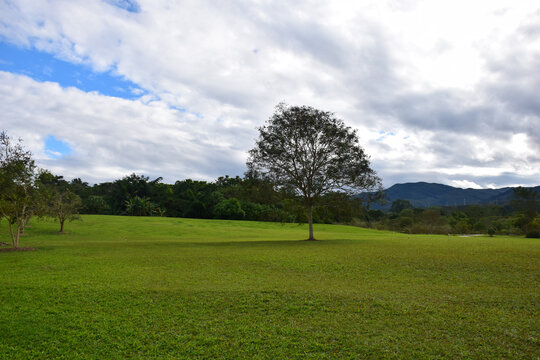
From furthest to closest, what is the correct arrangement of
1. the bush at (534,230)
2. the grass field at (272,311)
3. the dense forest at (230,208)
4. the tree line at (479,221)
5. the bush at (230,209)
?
the bush at (230,209), the dense forest at (230,208), the tree line at (479,221), the bush at (534,230), the grass field at (272,311)

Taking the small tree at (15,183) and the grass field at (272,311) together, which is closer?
the grass field at (272,311)

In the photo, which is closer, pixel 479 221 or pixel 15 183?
pixel 15 183

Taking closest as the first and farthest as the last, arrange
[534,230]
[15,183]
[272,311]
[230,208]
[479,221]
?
[272,311] → [15,183] → [534,230] → [479,221] → [230,208]

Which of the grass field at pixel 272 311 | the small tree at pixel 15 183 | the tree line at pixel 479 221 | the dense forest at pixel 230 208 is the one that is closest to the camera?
the grass field at pixel 272 311

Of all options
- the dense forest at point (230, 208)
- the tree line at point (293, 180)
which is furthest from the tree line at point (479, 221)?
the tree line at point (293, 180)

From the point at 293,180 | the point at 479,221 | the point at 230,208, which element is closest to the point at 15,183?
the point at 293,180

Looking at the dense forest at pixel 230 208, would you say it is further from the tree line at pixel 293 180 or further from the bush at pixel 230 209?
the tree line at pixel 293 180

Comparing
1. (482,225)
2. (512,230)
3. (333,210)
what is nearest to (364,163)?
(333,210)

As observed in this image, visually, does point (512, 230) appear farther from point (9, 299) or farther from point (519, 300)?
point (9, 299)

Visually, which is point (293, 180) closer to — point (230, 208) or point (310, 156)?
point (310, 156)

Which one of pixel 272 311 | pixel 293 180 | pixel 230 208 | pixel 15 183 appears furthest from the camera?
pixel 230 208

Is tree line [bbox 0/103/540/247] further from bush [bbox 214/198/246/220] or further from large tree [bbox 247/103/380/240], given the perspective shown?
bush [bbox 214/198/246/220]

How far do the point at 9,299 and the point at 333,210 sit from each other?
2371 cm

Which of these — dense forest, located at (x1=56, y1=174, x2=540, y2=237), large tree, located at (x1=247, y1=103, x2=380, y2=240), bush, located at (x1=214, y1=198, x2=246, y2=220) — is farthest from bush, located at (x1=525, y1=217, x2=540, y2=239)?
bush, located at (x1=214, y1=198, x2=246, y2=220)
